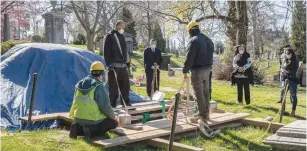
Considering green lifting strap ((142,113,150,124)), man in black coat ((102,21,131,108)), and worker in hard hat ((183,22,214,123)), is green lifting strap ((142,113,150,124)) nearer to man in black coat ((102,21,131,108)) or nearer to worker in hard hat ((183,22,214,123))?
man in black coat ((102,21,131,108))

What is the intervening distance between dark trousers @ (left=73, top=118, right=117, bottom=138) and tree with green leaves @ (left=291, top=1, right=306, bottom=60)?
3006cm

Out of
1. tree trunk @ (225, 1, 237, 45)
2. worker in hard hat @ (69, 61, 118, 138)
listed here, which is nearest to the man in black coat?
worker in hard hat @ (69, 61, 118, 138)

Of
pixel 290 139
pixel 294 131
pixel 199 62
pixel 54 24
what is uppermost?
pixel 54 24

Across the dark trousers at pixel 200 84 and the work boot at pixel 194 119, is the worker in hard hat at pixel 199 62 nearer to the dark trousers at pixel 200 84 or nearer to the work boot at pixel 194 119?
the dark trousers at pixel 200 84

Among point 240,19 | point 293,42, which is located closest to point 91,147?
point 240,19

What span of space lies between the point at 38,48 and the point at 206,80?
449cm

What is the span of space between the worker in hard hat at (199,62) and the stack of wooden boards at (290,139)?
1.28 meters

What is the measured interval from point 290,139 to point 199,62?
1.95 meters

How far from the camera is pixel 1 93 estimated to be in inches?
342

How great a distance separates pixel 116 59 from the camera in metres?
7.65

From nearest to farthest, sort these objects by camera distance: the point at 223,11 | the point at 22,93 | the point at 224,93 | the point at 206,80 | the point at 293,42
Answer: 1. the point at 206,80
2. the point at 22,93
3. the point at 224,93
4. the point at 223,11
5. the point at 293,42

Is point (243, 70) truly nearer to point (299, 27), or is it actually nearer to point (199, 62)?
point (199, 62)

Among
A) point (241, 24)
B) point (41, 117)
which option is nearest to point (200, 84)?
point (41, 117)

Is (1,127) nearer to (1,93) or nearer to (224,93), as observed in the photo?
(1,93)
